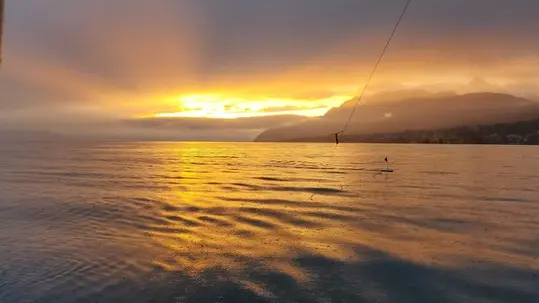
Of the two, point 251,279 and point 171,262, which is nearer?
point 251,279

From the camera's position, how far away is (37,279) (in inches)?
590

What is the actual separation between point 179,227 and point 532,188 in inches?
1831

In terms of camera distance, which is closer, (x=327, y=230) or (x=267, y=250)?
(x=267, y=250)

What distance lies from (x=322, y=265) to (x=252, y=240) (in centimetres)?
570

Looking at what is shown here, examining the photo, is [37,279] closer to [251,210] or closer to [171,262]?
[171,262]

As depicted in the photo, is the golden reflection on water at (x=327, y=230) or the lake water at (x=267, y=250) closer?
the lake water at (x=267, y=250)

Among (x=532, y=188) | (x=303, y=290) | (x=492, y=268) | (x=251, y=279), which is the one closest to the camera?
(x=303, y=290)

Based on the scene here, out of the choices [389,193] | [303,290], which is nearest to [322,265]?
[303,290]

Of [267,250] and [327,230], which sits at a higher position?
[267,250]

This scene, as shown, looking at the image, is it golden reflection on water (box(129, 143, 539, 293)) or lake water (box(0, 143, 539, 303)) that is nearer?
lake water (box(0, 143, 539, 303))

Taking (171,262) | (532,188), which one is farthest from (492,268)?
(532,188)

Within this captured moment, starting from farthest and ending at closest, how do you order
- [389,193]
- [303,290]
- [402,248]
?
[389,193], [402,248], [303,290]

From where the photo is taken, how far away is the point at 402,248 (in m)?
20.3

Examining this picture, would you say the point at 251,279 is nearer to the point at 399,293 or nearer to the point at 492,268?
the point at 399,293
